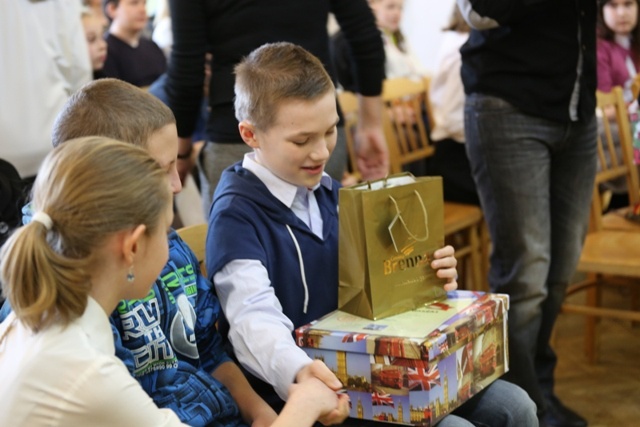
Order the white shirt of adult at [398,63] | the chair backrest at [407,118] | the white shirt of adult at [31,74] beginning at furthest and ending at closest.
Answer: the white shirt of adult at [398,63], the chair backrest at [407,118], the white shirt of adult at [31,74]

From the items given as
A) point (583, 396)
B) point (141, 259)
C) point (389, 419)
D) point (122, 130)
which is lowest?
point (583, 396)

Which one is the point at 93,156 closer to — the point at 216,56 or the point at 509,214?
the point at 216,56

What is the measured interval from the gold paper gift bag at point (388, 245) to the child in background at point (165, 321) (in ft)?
0.71

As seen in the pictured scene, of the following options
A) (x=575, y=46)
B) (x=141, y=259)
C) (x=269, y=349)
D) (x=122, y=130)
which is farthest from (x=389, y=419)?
(x=575, y=46)

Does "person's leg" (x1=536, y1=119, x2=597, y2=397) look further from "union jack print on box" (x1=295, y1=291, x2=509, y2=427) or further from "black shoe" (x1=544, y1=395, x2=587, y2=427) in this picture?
"union jack print on box" (x1=295, y1=291, x2=509, y2=427)

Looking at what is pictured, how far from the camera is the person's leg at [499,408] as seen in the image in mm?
1643

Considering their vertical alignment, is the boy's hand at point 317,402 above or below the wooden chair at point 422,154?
above

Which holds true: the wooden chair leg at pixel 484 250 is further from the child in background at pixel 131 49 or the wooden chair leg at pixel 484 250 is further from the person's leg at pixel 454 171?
the child in background at pixel 131 49

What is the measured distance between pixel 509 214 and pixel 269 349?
3.37 feet

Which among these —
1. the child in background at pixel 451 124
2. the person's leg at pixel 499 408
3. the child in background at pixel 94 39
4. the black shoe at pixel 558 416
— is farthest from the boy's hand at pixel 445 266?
the child in background at pixel 94 39

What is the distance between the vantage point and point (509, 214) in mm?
2328

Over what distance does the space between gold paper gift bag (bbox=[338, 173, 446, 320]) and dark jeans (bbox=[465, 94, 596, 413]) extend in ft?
2.19

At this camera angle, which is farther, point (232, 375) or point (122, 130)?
point (232, 375)

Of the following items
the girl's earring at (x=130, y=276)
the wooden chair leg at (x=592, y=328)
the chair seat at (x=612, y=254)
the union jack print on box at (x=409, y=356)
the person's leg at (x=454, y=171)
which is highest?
the girl's earring at (x=130, y=276)
